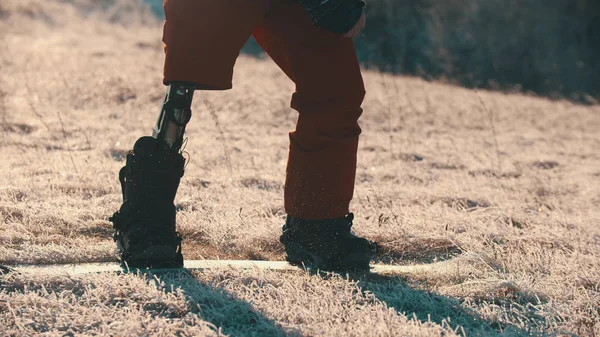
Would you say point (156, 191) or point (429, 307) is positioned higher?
point (156, 191)

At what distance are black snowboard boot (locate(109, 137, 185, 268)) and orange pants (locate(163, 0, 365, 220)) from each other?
259 millimetres

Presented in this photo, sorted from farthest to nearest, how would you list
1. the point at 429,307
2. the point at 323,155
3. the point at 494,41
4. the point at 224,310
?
the point at 494,41, the point at 323,155, the point at 429,307, the point at 224,310

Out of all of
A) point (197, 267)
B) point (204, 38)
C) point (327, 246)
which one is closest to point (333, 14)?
point (204, 38)

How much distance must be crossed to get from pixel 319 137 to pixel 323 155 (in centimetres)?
7

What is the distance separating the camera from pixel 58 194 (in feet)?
11.6

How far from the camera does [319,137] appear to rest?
8.45 ft

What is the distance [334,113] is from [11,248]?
48.5 inches

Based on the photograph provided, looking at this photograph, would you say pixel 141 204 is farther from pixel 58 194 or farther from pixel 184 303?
pixel 58 194

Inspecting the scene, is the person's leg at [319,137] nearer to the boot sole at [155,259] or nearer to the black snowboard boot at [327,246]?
the black snowboard boot at [327,246]

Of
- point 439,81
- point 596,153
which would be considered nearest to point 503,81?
point 439,81

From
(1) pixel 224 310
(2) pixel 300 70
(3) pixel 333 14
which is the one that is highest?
(3) pixel 333 14

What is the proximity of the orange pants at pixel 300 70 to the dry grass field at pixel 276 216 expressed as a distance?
0.35m

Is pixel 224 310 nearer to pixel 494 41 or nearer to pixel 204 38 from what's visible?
pixel 204 38

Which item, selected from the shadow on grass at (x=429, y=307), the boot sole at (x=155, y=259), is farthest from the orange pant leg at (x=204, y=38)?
the shadow on grass at (x=429, y=307)
